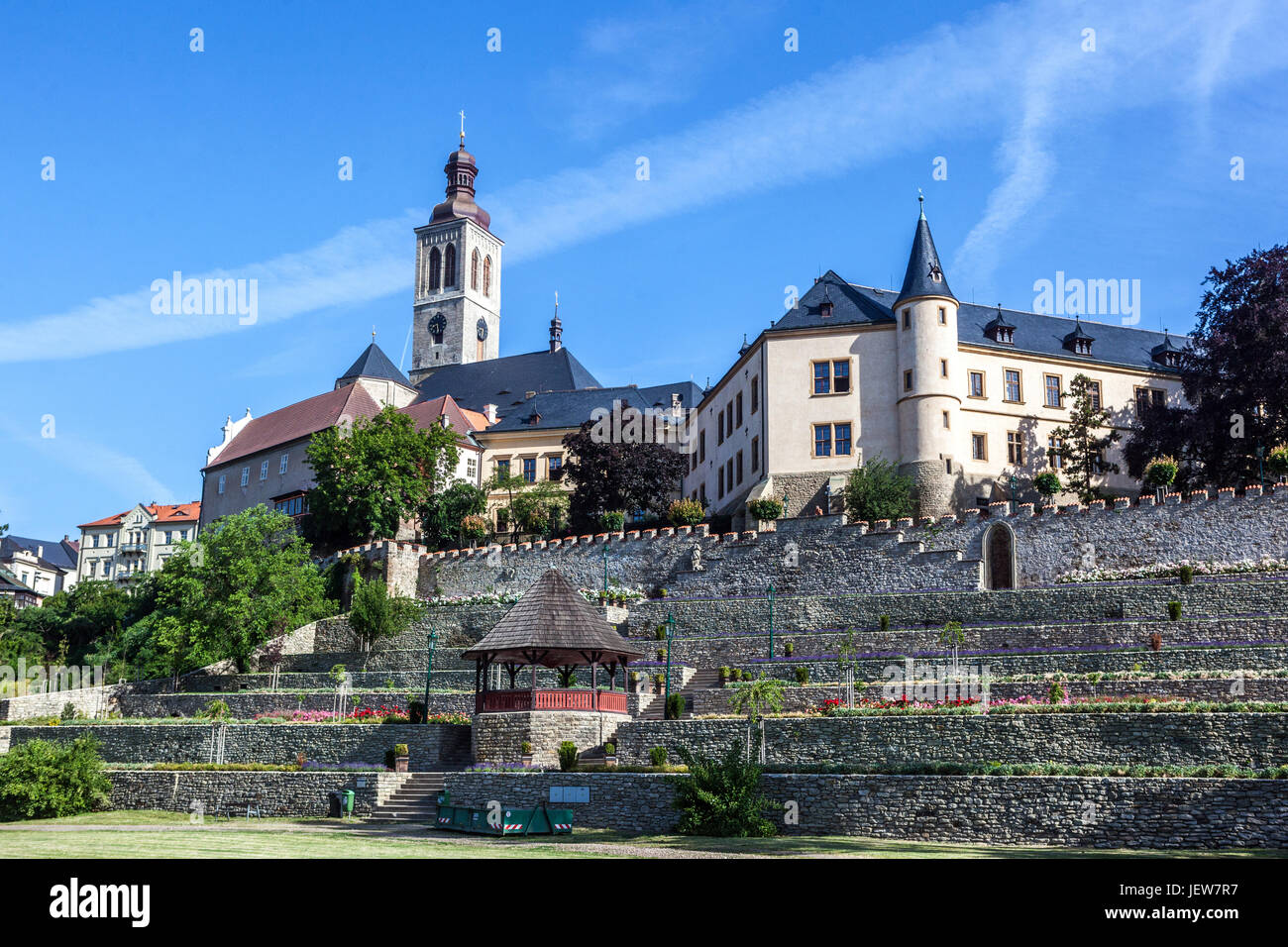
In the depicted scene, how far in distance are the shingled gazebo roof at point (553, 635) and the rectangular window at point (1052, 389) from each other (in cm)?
2792

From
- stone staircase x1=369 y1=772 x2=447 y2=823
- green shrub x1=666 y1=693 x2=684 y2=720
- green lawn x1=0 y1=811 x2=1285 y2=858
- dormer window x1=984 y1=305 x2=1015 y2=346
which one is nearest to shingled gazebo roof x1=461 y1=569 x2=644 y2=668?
green shrub x1=666 y1=693 x2=684 y2=720

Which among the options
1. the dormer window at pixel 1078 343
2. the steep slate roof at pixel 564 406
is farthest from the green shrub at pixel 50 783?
the dormer window at pixel 1078 343

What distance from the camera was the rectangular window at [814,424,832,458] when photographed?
49.6m

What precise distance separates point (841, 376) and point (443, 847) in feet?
111

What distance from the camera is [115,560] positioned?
113 metres

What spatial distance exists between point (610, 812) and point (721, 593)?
20.5m

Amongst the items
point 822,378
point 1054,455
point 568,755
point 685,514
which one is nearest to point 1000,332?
point 1054,455

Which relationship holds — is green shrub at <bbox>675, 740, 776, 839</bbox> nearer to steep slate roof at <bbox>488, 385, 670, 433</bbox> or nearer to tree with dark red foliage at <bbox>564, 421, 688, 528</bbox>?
tree with dark red foliage at <bbox>564, 421, 688, 528</bbox>

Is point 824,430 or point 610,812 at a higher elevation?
point 824,430

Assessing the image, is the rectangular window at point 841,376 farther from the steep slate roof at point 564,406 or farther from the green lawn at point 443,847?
the green lawn at point 443,847

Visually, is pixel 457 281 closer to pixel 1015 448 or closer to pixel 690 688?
pixel 1015 448

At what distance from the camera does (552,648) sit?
99.0ft

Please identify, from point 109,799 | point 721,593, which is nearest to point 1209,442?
point 721,593
